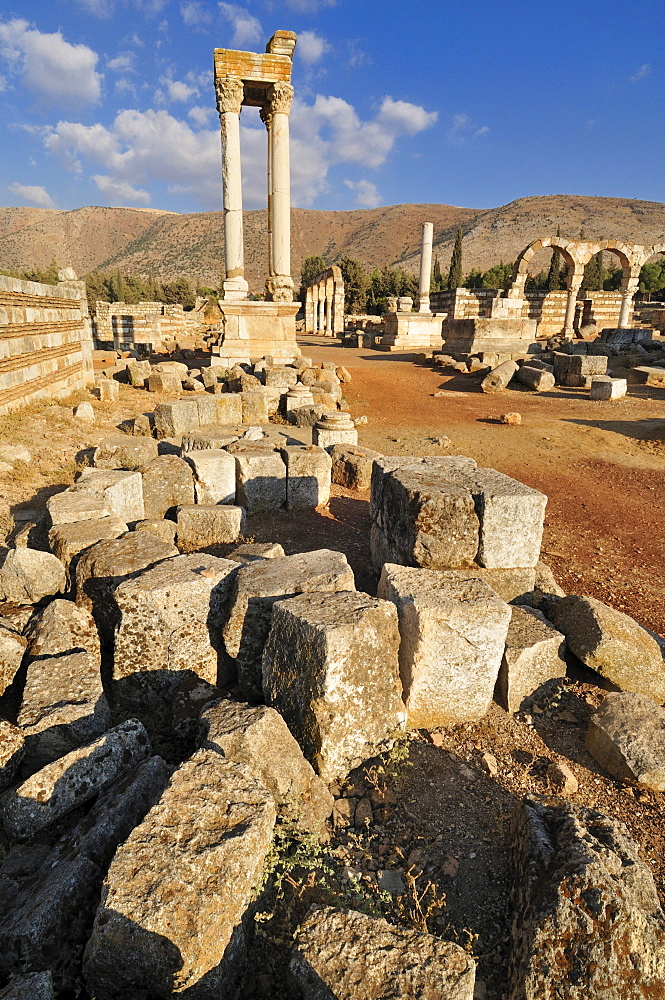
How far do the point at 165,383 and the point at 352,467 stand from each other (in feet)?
25.7

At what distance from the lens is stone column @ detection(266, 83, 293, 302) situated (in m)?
15.2

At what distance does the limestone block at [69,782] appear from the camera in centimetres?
228

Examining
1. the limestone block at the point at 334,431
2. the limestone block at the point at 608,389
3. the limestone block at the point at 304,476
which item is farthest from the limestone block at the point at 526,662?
the limestone block at the point at 608,389

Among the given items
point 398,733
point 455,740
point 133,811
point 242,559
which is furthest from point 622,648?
point 133,811

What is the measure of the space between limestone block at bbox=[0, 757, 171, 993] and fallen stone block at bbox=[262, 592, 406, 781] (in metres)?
0.71

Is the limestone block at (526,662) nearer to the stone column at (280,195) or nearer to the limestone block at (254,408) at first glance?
the limestone block at (254,408)

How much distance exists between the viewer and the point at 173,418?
8680 mm

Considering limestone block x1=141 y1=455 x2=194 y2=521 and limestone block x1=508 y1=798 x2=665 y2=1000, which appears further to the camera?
limestone block x1=141 y1=455 x2=194 y2=521

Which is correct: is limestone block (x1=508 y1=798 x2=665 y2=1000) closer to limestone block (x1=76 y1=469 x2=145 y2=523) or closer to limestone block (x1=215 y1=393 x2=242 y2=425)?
limestone block (x1=76 y1=469 x2=145 y2=523)

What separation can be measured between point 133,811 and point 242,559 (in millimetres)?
1960

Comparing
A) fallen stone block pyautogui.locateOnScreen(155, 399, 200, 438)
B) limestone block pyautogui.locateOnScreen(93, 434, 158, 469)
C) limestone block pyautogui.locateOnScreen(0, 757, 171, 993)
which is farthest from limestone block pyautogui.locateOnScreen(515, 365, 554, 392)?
limestone block pyautogui.locateOnScreen(0, 757, 171, 993)

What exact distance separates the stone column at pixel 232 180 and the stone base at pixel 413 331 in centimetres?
1050

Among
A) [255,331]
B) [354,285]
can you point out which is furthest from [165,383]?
[354,285]

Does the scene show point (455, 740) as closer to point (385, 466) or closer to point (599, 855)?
point (599, 855)
